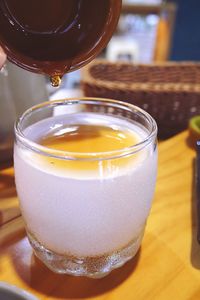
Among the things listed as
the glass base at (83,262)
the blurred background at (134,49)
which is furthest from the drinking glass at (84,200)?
the blurred background at (134,49)

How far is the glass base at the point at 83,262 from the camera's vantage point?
0.52 meters

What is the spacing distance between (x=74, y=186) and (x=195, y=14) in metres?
2.30

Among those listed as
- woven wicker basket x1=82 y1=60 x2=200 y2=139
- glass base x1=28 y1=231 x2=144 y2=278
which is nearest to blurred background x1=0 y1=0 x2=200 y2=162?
woven wicker basket x1=82 y1=60 x2=200 y2=139

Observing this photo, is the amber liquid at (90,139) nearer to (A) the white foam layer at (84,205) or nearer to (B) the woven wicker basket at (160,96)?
(A) the white foam layer at (84,205)

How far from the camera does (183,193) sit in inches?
28.1

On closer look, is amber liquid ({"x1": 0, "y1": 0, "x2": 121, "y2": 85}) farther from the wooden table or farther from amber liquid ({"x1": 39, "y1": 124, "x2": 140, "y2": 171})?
the wooden table

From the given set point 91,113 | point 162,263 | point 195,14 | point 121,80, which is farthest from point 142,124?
point 195,14

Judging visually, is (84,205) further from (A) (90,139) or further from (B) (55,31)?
(B) (55,31)

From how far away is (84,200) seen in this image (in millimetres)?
465

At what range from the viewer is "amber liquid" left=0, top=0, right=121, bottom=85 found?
1.84 feet

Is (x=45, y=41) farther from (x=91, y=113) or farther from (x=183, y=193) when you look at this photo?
(x=183, y=193)

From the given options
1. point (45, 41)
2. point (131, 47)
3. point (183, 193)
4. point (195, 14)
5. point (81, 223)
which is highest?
point (45, 41)

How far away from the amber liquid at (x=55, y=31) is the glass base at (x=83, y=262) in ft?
0.80

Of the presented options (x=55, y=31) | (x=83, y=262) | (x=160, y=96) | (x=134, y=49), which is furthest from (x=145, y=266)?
(x=134, y=49)
